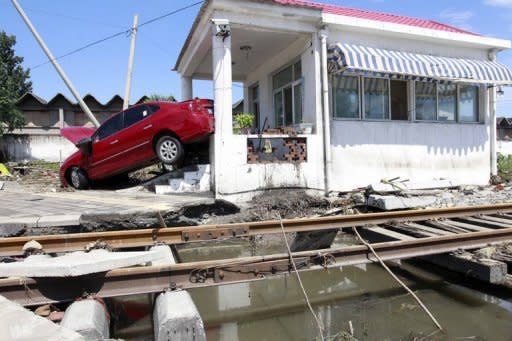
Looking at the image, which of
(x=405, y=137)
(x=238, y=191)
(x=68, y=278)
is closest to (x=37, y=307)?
(x=68, y=278)

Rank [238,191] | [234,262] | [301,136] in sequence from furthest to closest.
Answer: [301,136]
[238,191]
[234,262]

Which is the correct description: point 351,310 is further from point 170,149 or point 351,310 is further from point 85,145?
point 85,145

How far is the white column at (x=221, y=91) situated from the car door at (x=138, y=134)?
1.53 metres

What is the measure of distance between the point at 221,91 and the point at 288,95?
392 centimetres

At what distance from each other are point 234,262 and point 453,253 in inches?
111

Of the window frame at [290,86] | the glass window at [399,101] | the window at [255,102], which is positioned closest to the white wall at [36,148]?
the window at [255,102]

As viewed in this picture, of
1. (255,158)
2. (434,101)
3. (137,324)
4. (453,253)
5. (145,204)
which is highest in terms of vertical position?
(434,101)

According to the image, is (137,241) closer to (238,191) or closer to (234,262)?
(234,262)

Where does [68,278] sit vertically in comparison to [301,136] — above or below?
below

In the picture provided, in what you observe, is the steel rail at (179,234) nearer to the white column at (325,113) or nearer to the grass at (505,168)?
the white column at (325,113)

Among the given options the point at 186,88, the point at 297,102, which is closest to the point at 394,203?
the point at 297,102

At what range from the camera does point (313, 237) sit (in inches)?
233

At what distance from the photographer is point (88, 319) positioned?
9.74 feet

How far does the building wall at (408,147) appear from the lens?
1049cm
